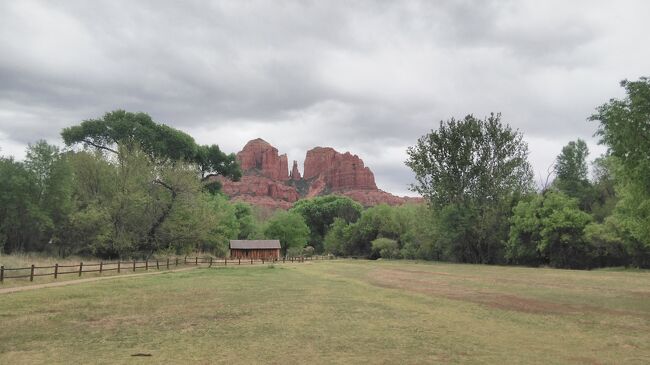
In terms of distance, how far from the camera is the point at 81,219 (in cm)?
4150

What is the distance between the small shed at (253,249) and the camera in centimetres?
7806

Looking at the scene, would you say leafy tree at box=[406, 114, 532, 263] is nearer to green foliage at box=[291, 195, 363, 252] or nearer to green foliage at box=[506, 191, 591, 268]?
green foliage at box=[506, 191, 591, 268]

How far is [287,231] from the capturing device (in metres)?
91.1

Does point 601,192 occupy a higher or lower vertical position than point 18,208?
higher

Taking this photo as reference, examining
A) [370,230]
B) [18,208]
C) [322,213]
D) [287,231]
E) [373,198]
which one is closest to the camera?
[18,208]

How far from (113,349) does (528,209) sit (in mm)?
48985

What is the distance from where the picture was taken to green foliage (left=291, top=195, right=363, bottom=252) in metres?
111

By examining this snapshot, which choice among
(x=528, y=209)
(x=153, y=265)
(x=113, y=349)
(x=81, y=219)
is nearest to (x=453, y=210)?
(x=528, y=209)

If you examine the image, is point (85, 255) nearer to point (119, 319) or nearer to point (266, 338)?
point (119, 319)

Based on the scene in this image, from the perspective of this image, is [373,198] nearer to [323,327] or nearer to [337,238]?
[337,238]

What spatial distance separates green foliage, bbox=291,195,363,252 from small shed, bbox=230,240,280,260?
29802 mm

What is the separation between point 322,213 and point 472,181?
59003mm

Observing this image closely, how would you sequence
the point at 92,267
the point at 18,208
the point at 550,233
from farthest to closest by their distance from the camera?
the point at 550,233 → the point at 18,208 → the point at 92,267

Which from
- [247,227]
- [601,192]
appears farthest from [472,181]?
[247,227]
